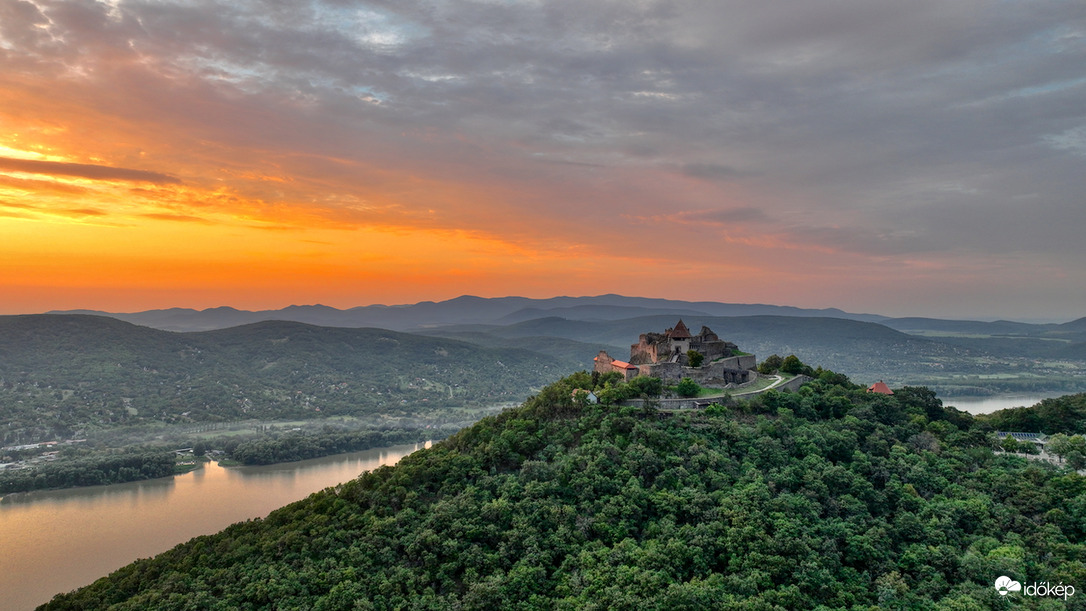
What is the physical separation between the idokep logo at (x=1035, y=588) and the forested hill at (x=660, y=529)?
0.25 m

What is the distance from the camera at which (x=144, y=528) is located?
43750 millimetres

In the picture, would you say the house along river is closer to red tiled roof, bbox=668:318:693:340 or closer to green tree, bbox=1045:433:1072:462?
red tiled roof, bbox=668:318:693:340

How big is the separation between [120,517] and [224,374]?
55.9m

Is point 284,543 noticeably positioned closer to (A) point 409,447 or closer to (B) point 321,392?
(A) point 409,447

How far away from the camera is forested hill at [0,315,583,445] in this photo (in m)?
79.1

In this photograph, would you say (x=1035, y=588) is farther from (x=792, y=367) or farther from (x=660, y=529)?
(x=792, y=367)

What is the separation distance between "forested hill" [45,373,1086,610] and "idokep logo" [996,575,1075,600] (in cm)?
25

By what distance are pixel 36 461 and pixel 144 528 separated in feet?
92.4

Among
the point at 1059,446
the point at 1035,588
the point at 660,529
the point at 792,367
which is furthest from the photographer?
the point at 792,367

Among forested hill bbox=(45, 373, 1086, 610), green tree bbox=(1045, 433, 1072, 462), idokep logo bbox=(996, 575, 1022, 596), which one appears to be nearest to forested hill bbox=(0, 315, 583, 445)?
forested hill bbox=(45, 373, 1086, 610)

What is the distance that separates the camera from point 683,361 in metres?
33.2

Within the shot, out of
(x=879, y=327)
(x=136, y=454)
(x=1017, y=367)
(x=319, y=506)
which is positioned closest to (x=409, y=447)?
(x=136, y=454)

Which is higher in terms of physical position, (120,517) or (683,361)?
(683,361)

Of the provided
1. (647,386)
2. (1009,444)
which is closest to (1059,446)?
(1009,444)
